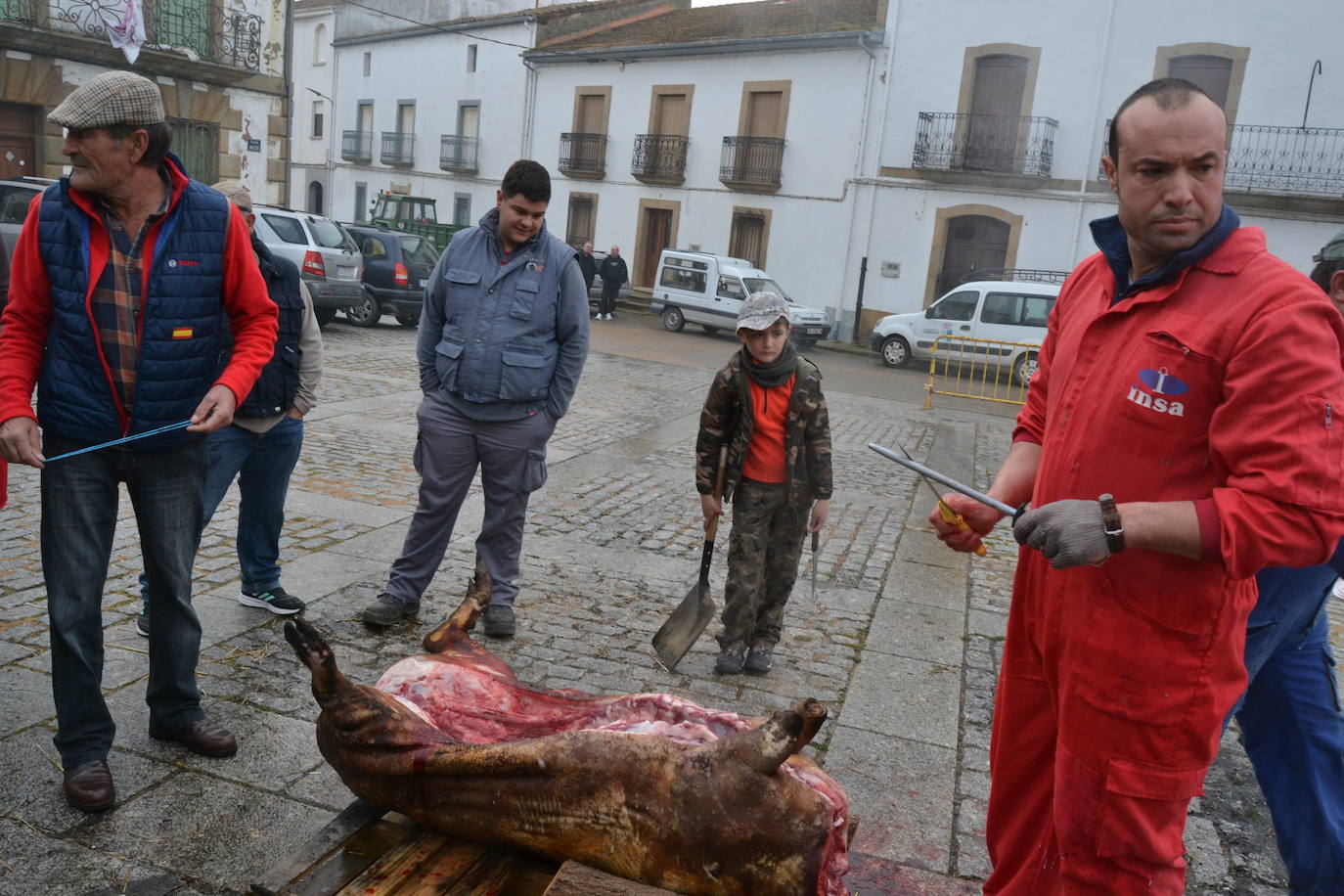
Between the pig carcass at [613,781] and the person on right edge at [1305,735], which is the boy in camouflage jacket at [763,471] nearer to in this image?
the pig carcass at [613,781]

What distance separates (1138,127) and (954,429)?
38.4 ft

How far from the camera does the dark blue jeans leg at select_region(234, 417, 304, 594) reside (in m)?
4.79

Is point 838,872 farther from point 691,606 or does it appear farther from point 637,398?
point 637,398

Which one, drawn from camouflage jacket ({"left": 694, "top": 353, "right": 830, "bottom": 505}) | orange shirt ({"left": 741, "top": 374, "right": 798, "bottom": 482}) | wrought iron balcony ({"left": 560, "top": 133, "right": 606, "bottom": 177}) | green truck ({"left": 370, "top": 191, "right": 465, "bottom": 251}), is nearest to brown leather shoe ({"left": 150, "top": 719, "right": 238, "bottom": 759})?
camouflage jacket ({"left": 694, "top": 353, "right": 830, "bottom": 505})

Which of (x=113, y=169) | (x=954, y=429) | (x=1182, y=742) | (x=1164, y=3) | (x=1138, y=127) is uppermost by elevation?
(x=1164, y=3)

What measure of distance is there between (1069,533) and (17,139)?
73.2 feet

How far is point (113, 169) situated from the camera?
301 cm

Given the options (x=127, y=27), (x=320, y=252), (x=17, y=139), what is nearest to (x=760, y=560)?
(x=320, y=252)

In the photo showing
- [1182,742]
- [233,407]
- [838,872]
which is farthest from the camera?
[233,407]

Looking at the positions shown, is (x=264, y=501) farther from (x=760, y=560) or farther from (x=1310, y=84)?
(x=1310, y=84)

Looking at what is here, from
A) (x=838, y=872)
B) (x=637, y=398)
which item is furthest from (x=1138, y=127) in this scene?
(x=637, y=398)

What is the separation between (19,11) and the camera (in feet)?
59.2

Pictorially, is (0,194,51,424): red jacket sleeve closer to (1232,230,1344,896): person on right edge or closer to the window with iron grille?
(1232,230,1344,896): person on right edge

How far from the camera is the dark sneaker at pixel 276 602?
4.83 m
